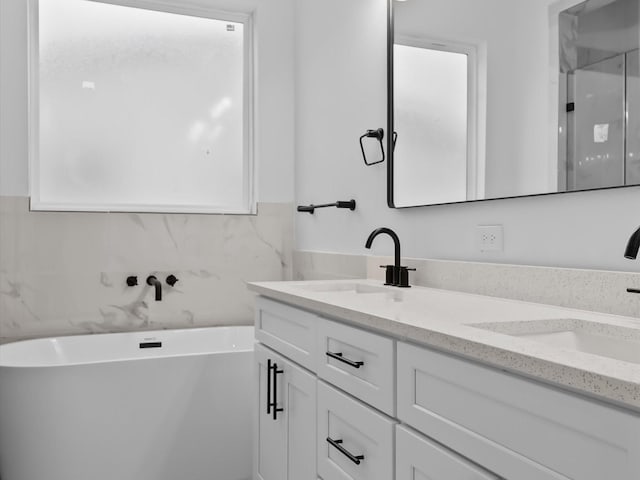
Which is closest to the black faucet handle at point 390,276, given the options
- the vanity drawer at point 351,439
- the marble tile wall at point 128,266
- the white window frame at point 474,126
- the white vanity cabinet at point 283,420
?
the white window frame at point 474,126

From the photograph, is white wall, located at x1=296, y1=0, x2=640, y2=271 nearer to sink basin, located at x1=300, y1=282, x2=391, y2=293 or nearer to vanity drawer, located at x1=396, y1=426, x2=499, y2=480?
sink basin, located at x1=300, y1=282, x2=391, y2=293

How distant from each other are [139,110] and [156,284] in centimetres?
97

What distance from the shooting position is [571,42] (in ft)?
4.76

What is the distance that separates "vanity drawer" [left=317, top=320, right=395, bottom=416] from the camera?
1176mm

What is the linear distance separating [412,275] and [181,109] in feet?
5.87

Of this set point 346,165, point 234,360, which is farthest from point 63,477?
point 346,165

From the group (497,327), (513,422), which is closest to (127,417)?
(497,327)

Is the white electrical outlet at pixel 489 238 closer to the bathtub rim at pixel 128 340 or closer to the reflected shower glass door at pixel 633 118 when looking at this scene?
the reflected shower glass door at pixel 633 118

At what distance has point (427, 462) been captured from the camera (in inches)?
40.5

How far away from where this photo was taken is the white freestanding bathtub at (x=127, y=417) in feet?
7.09

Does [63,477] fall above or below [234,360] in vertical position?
below

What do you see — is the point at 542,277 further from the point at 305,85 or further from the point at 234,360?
the point at 305,85

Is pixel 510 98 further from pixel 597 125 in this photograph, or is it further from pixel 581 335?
pixel 581 335

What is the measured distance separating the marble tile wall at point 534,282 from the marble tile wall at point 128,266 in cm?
101
